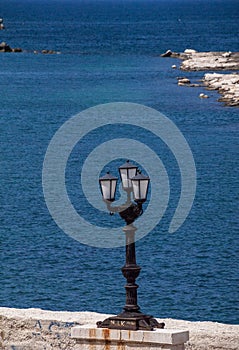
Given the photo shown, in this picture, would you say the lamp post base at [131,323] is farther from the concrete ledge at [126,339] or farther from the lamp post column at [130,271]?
the lamp post column at [130,271]

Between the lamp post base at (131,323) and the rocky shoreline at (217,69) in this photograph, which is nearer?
the lamp post base at (131,323)

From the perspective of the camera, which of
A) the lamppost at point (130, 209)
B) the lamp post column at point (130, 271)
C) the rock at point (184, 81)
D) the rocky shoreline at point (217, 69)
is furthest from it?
the rock at point (184, 81)

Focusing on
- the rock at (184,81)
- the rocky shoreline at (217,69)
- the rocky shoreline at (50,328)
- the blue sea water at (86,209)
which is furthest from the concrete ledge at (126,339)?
the rock at (184,81)

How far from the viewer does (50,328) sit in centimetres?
1315

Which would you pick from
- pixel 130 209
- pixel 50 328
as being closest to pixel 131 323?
pixel 50 328

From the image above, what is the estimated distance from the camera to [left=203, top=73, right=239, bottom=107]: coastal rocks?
69.5 meters

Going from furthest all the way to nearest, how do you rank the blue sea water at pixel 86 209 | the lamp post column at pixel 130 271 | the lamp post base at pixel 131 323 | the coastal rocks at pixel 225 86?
the coastal rocks at pixel 225 86 → the blue sea water at pixel 86 209 → the lamp post column at pixel 130 271 → the lamp post base at pixel 131 323

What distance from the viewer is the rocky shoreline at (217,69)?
2843 inches

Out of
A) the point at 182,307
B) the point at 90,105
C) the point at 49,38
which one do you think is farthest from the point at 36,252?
the point at 49,38

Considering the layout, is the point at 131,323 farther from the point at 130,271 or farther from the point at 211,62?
the point at 211,62

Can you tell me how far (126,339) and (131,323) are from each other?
8.3 inches

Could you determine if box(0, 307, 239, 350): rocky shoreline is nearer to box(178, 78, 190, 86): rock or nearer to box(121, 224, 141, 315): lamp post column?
box(121, 224, 141, 315): lamp post column

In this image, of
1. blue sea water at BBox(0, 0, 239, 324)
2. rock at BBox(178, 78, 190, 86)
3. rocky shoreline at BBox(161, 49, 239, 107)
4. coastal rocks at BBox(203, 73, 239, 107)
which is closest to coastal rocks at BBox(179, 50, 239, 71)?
rocky shoreline at BBox(161, 49, 239, 107)

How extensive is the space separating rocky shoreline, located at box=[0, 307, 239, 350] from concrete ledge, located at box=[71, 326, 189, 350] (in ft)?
1.63
